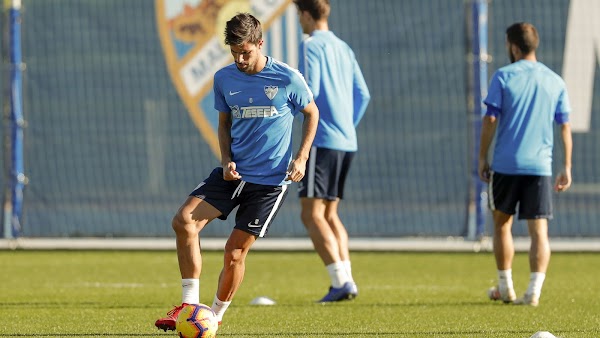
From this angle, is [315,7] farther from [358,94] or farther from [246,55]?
[246,55]

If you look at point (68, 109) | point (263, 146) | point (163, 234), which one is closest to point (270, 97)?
point (263, 146)

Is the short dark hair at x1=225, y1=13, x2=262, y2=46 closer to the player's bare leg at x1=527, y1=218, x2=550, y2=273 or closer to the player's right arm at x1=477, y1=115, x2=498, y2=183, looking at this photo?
the player's right arm at x1=477, y1=115, x2=498, y2=183

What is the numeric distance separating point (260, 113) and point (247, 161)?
0.90 feet

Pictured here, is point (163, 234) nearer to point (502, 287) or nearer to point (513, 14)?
point (513, 14)

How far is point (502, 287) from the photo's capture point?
887 cm

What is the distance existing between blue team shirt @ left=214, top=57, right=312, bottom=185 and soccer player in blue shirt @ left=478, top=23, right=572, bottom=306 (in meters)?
2.11

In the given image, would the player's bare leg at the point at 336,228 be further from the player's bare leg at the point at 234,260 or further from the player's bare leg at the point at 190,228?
the player's bare leg at the point at 190,228

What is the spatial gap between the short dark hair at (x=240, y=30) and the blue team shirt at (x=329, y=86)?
84.6 inches

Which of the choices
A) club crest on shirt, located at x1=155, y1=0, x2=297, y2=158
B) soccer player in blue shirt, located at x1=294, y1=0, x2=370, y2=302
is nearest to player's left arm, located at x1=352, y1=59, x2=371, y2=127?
soccer player in blue shirt, located at x1=294, y1=0, x2=370, y2=302

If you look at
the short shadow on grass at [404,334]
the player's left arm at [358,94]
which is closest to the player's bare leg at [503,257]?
the player's left arm at [358,94]

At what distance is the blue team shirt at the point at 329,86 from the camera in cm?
909

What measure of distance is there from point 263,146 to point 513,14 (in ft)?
29.6

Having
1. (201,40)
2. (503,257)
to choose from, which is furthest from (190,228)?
(201,40)

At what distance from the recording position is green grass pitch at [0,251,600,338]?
7.39m
